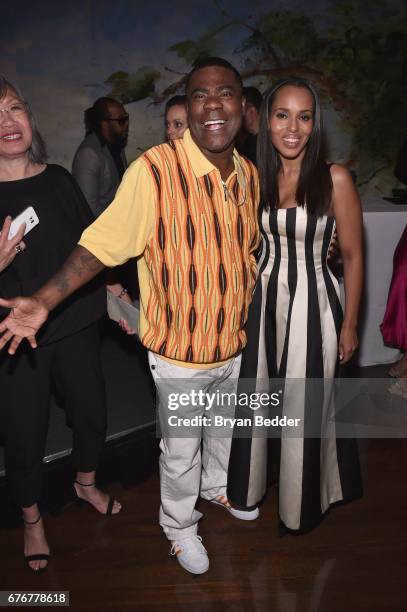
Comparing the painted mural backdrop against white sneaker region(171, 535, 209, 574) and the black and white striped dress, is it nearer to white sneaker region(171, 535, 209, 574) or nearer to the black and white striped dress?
the black and white striped dress

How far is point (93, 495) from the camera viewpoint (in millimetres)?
2152

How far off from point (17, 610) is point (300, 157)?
1.58m

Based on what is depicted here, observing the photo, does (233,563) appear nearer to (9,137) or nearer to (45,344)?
(45,344)

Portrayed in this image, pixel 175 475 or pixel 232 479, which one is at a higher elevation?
pixel 175 475

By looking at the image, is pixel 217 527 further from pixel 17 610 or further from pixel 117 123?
pixel 117 123

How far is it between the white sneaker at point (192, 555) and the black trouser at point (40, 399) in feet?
1.43

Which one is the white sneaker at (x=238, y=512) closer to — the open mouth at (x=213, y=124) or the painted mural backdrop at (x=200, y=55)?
the open mouth at (x=213, y=124)

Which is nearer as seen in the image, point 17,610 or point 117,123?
point 17,610

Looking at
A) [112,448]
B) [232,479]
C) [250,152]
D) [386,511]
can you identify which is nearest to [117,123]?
[250,152]

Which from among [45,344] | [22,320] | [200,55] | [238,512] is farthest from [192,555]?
[200,55]

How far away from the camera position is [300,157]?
5.74ft

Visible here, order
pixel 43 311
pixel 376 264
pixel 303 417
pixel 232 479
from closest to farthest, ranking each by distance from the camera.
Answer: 1. pixel 43 311
2. pixel 303 417
3. pixel 232 479
4. pixel 376 264

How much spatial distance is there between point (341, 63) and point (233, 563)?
16.9 feet

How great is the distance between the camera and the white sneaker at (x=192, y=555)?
1.86 m
